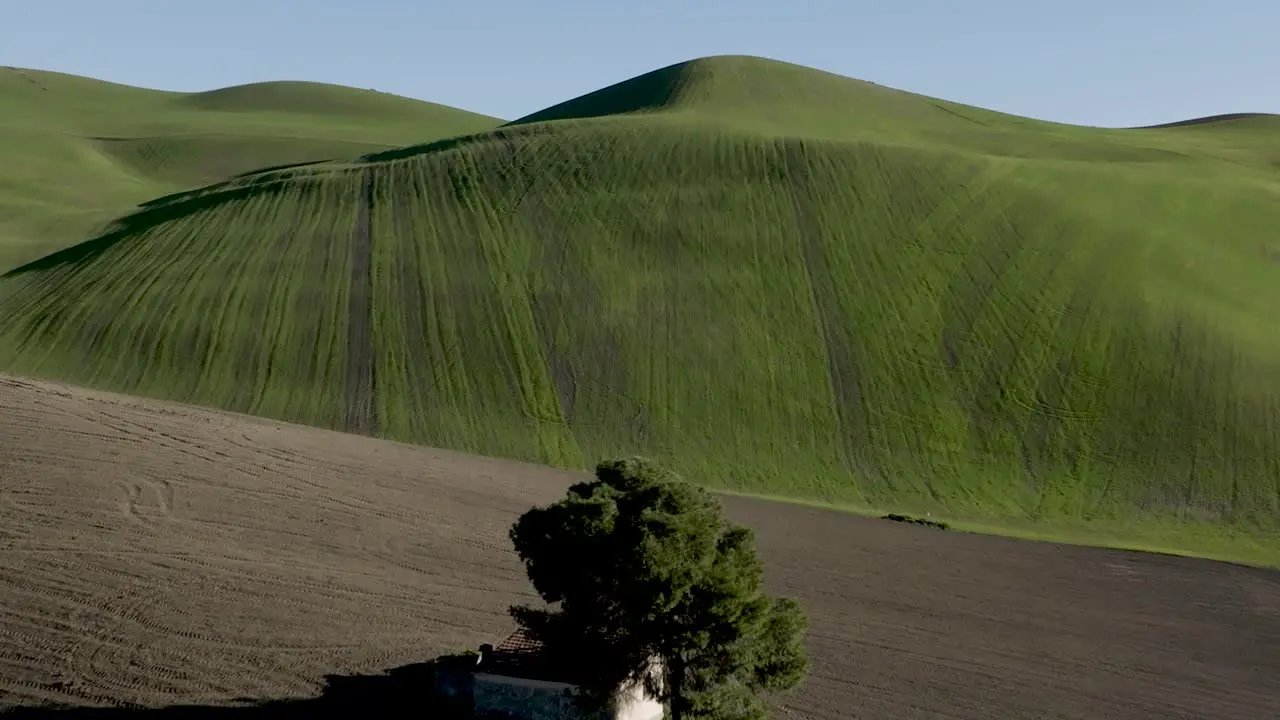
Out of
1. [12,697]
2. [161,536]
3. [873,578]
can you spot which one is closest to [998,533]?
[873,578]

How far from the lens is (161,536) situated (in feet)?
93.3

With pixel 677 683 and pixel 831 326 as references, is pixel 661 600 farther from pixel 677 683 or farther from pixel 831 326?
pixel 831 326

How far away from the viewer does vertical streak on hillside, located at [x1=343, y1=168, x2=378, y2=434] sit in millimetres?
47031

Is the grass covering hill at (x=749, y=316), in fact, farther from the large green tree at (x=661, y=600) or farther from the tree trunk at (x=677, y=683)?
the tree trunk at (x=677, y=683)

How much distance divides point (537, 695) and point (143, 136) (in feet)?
405

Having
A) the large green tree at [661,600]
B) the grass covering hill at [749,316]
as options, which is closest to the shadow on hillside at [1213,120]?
the grass covering hill at [749,316]

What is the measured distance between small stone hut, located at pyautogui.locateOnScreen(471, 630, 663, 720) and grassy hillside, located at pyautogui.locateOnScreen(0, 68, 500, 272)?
58450 mm

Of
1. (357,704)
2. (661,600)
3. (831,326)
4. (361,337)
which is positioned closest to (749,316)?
(831,326)

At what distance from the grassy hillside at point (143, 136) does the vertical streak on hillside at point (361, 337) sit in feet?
76.4

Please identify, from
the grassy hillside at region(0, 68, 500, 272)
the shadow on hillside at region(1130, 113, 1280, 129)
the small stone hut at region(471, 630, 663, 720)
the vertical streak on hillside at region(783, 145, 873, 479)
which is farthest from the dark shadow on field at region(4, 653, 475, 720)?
the shadow on hillside at region(1130, 113, 1280, 129)

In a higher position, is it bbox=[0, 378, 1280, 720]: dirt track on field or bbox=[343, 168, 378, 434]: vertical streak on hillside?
bbox=[343, 168, 378, 434]: vertical streak on hillside

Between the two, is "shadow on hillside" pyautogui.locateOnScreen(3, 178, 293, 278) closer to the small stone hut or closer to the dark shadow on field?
the dark shadow on field

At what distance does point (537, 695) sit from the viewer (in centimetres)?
2156

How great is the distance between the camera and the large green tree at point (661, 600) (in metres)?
20.3
